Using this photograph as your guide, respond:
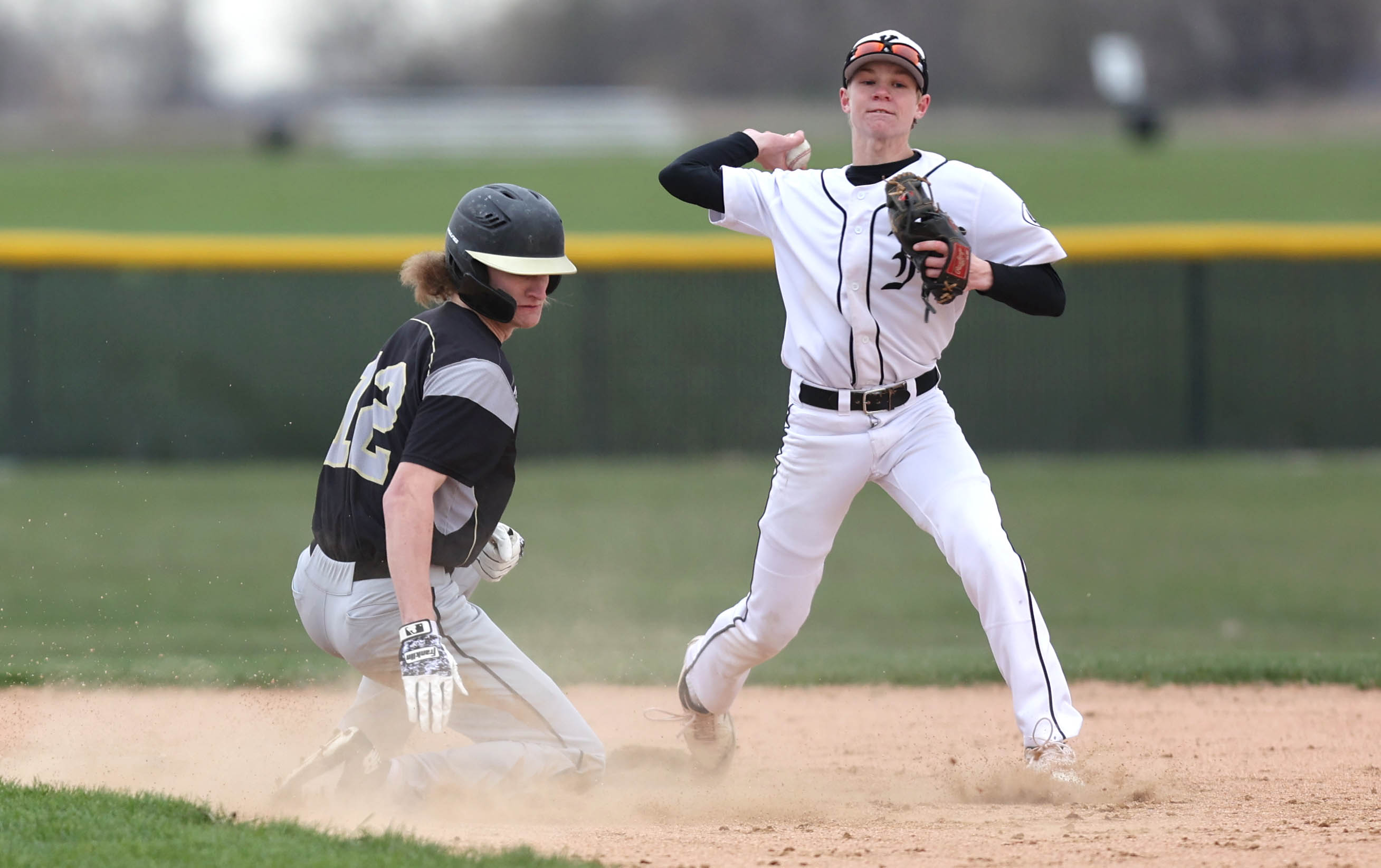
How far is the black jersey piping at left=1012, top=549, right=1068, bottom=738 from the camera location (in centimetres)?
429

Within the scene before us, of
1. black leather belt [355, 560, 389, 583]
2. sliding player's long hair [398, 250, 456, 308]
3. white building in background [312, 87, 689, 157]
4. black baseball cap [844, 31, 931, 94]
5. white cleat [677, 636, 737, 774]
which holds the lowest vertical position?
white building in background [312, 87, 689, 157]

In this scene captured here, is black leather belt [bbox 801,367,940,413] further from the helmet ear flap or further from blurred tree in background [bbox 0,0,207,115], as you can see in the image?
blurred tree in background [bbox 0,0,207,115]

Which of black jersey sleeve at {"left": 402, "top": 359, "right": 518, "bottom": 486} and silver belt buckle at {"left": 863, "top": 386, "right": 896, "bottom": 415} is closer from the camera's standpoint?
black jersey sleeve at {"left": 402, "top": 359, "right": 518, "bottom": 486}

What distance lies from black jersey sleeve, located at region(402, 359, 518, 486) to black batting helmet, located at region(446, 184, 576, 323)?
24cm

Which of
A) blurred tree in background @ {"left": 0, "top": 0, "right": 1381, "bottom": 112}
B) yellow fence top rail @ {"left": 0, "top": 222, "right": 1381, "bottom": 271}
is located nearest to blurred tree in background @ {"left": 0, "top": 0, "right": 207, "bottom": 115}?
blurred tree in background @ {"left": 0, "top": 0, "right": 1381, "bottom": 112}

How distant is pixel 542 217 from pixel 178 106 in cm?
4248

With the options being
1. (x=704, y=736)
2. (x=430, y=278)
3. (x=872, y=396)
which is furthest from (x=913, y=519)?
(x=430, y=278)

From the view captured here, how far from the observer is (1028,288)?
14.6 feet

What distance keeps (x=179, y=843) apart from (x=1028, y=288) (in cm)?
272

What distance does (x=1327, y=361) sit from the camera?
44.8 feet

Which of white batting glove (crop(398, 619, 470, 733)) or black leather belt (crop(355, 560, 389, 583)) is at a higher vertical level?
black leather belt (crop(355, 560, 389, 583))

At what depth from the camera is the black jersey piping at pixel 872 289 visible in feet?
14.9

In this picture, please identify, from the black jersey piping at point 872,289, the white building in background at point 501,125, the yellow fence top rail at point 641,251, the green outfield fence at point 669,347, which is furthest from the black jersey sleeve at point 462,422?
the white building in background at point 501,125

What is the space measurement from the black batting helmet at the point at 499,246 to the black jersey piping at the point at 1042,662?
61.7 inches
